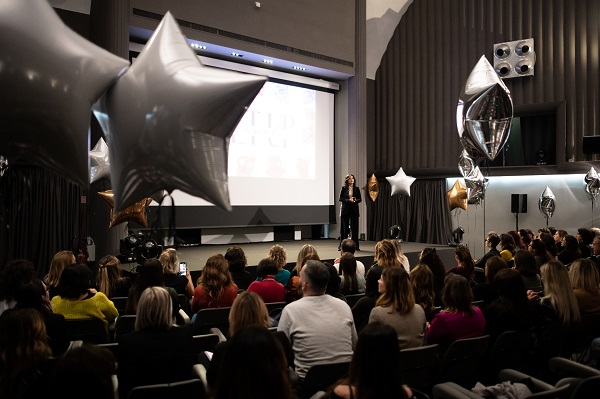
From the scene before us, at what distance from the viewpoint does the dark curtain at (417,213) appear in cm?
1305

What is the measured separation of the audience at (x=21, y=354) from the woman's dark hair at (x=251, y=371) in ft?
3.25

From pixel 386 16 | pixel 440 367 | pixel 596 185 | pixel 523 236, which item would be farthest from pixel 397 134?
pixel 440 367

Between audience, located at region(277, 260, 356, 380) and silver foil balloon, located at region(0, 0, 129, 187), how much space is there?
4.30ft

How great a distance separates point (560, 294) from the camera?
11.1 ft

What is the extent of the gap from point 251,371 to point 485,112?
11.8ft

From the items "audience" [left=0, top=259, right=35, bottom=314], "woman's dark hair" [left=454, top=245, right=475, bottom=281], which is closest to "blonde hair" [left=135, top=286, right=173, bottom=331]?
"audience" [left=0, top=259, right=35, bottom=314]

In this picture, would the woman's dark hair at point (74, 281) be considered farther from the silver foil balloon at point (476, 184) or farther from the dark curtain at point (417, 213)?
the dark curtain at point (417, 213)

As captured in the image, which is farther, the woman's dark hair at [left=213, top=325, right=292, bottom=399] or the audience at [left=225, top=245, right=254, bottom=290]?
the audience at [left=225, top=245, right=254, bottom=290]

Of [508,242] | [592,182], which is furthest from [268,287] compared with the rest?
[592,182]

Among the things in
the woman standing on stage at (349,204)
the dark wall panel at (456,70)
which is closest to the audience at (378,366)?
the woman standing on stage at (349,204)

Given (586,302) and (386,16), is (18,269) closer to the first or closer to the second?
(586,302)

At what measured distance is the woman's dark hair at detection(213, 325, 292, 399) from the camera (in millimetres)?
1402

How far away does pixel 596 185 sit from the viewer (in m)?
10.1

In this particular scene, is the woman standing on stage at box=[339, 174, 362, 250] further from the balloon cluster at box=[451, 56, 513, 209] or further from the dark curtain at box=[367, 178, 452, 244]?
the balloon cluster at box=[451, 56, 513, 209]
